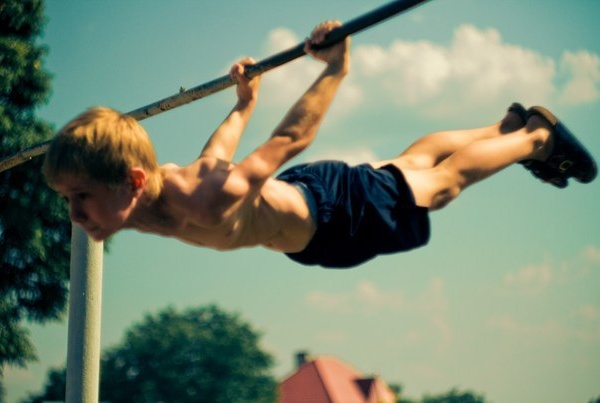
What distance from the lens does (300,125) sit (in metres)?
3.51

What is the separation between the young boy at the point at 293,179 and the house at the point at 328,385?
138ft

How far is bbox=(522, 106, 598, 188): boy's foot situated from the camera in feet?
14.7

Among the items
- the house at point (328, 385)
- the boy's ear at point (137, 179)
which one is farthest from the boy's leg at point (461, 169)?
the house at point (328, 385)

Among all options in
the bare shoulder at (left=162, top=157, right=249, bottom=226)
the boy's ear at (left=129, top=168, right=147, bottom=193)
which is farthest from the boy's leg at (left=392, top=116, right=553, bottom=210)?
the boy's ear at (left=129, top=168, right=147, bottom=193)

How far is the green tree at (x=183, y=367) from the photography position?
47000mm

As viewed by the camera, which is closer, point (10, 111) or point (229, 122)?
point (229, 122)

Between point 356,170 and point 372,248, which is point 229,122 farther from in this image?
point 372,248

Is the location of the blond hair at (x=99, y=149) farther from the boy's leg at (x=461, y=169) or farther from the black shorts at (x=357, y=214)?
the boy's leg at (x=461, y=169)

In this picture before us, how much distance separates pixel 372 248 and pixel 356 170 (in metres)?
0.43

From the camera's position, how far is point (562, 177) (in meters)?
4.70

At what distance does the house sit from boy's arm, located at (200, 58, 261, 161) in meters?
42.4

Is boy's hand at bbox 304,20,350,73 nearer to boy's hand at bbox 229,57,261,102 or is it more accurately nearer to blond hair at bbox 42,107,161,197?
boy's hand at bbox 229,57,261,102

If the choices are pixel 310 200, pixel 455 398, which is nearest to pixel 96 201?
pixel 310 200

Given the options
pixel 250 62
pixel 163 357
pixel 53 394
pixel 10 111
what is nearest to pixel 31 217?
pixel 10 111
